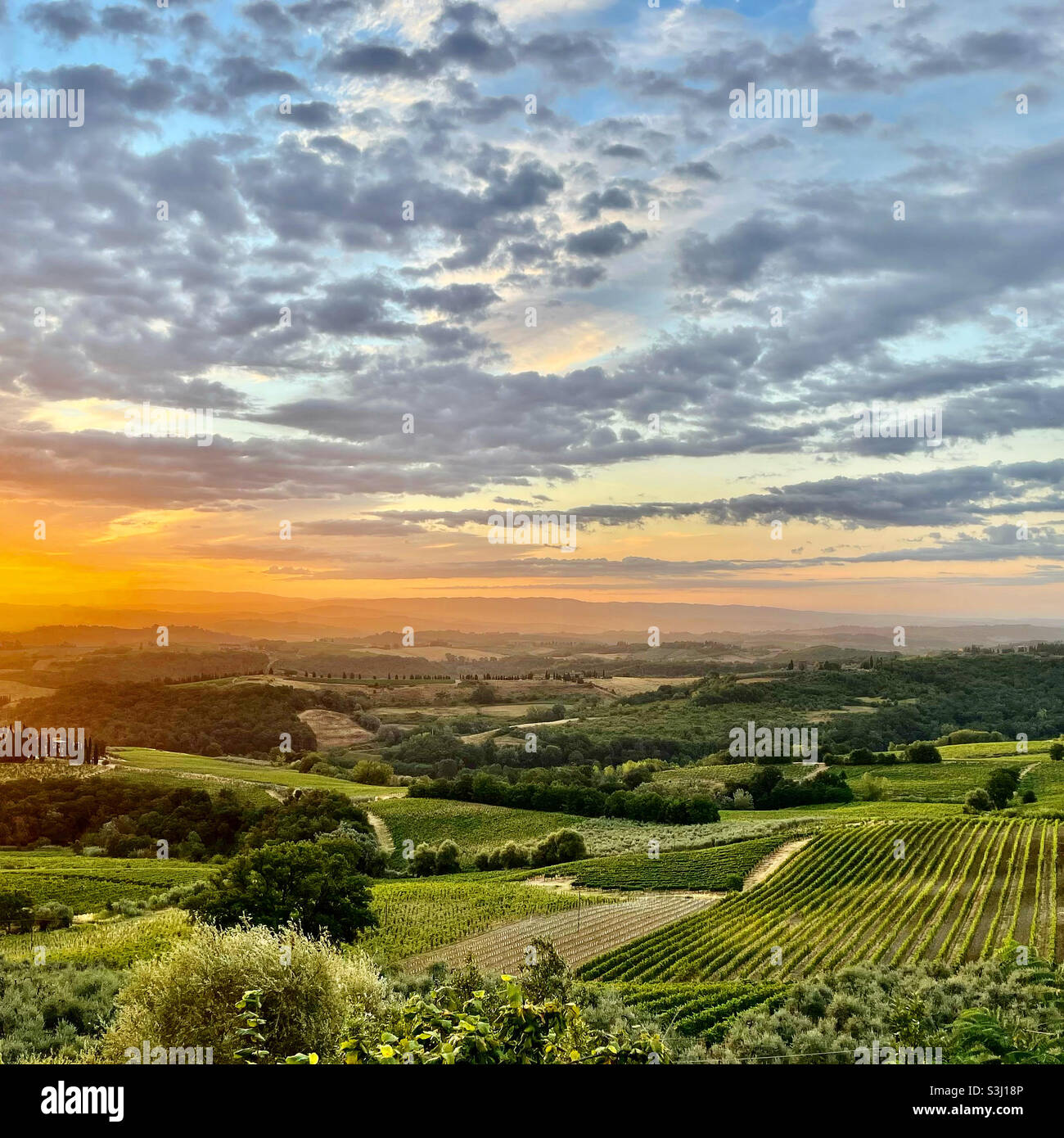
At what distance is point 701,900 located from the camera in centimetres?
5334

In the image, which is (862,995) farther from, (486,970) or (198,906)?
(198,906)

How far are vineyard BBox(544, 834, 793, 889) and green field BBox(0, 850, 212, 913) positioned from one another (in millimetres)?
27037

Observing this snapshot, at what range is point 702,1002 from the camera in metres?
27.4

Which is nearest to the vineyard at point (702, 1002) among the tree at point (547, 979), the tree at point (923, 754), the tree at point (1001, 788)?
the tree at point (547, 979)

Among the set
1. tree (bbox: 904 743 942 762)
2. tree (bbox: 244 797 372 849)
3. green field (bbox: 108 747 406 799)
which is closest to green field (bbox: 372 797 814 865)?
tree (bbox: 244 797 372 849)

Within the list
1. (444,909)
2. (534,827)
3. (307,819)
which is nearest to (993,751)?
(534,827)

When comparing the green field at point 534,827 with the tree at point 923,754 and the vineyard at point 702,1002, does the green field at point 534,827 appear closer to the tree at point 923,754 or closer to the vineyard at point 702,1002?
the tree at point 923,754

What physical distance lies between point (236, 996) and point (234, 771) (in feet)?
362

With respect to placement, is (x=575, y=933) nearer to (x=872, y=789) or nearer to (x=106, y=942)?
(x=106, y=942)

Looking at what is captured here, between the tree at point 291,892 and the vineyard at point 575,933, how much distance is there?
3821 millimetres

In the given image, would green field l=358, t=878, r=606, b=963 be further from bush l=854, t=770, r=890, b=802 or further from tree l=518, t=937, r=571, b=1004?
bush l=854, t=770, r=890, b=802
